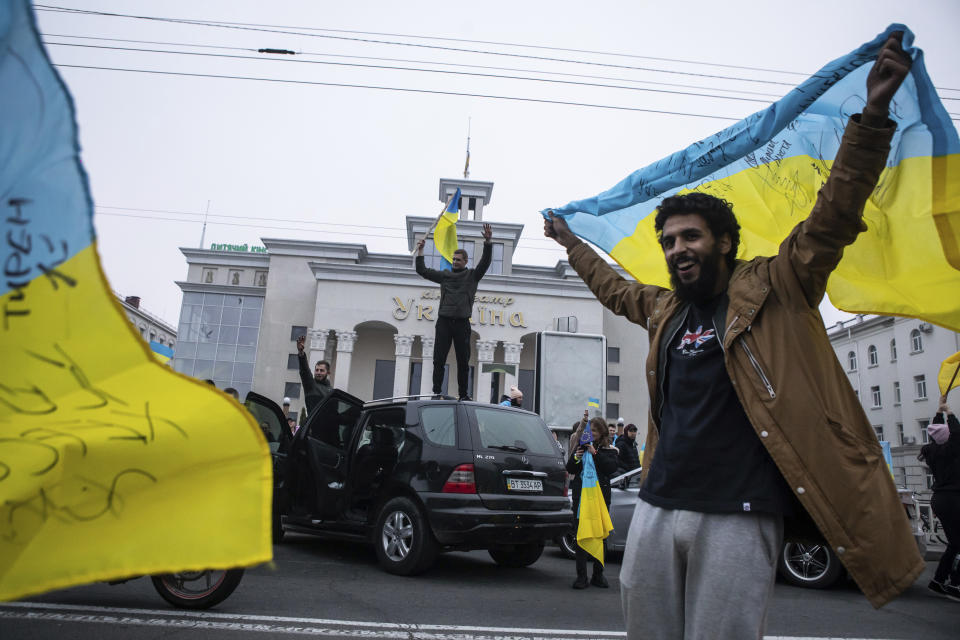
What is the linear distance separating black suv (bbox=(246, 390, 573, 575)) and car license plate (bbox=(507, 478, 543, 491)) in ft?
0.04

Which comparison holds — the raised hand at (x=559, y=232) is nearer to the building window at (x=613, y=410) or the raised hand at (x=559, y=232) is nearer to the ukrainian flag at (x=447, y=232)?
the ukrainian flag at (x=447, y=232)

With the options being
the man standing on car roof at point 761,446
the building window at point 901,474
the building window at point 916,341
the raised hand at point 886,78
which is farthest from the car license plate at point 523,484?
the building window at point 916,341

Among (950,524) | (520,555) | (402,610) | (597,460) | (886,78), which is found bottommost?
(402,610)

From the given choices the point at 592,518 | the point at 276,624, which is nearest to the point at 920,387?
the point at 592,518

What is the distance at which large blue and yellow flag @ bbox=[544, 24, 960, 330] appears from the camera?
299 cm

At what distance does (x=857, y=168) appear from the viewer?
2.01 meters

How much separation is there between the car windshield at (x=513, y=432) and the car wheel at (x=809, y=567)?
3.11 meters

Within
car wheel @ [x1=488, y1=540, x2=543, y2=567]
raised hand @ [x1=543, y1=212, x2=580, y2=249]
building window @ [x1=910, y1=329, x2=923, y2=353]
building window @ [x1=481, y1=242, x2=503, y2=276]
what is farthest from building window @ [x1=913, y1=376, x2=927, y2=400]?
raised hand @ [x1=543, y1=212, x2=580, y2=249]

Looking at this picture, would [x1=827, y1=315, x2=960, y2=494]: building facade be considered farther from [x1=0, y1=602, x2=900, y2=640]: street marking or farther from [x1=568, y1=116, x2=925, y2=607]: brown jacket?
[x1=568, y1=116, x2=925, y2=607]: brown jacket

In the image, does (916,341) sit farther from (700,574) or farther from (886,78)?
(700,574)

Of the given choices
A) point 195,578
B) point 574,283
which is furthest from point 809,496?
point 574,283
